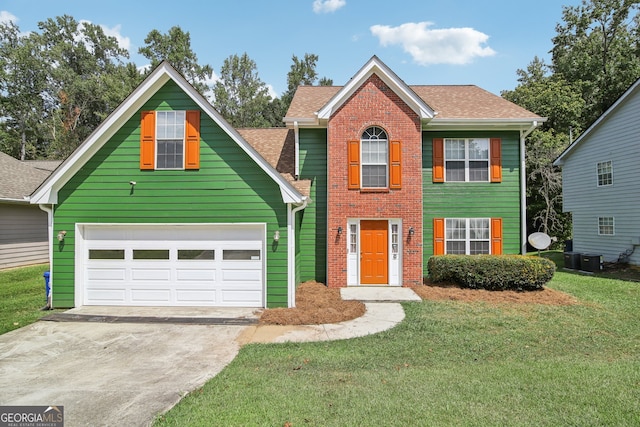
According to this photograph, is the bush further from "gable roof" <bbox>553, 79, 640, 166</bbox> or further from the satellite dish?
"gable roof" <bbox>553, 79, 640, 166</bbox>

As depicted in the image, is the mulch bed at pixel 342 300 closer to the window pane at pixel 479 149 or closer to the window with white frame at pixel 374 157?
the window with white frame at pixel 374 157

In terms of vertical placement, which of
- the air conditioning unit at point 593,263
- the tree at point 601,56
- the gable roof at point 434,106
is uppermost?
the tree at point 601,56

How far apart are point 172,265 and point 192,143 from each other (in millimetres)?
3192

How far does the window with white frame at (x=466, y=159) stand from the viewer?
12086mm

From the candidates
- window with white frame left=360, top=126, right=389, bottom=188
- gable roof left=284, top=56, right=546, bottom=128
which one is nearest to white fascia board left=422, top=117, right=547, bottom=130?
gable roof left=284, top=56, right=546, bottom=128

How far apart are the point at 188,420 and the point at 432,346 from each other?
4.19 m

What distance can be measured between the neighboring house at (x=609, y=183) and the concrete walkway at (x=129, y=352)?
13.1m

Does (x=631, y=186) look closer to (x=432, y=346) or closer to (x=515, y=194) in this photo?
(x=515, y=194)

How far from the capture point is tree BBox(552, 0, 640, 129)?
→ 27484 mm

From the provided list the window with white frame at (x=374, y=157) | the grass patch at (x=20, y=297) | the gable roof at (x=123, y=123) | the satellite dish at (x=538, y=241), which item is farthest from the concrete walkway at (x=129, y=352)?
the satellite dish at (x=538, y=241)

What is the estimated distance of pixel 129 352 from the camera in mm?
6027

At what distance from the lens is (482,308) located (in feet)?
28.1

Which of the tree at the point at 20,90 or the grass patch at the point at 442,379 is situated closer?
the grass patch at the point at 442,379

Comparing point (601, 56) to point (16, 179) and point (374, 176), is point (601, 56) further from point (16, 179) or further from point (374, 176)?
point (16, 179)
